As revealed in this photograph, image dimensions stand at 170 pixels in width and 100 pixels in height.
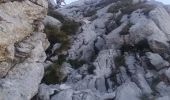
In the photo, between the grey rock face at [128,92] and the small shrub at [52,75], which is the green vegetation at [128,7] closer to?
the grey rock face at [128,92]

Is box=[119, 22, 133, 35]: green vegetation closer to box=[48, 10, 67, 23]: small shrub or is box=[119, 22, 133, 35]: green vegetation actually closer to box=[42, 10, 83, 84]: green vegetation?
box=[42, 10, 83, 84]: green vegetation

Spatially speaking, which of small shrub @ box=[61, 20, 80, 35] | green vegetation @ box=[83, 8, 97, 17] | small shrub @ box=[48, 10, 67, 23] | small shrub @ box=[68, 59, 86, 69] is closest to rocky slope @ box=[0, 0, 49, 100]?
small shrub @ box=[68, 59, 86, 69]

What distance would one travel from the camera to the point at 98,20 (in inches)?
1088

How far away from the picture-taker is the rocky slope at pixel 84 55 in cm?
1758

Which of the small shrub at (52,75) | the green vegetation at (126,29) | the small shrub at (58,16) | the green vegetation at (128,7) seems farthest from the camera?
the small shrub at (58,16)

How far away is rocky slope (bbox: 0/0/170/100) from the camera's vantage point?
57.7 feet

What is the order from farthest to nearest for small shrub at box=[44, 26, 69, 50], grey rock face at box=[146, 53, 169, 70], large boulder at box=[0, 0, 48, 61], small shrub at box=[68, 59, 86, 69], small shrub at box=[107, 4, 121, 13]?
small shrub at box=[107, 4, 121, 13] < small shrub at box=[44, 26, 69, 50] < small shrub at box=[68, 59, 86, 69] < grey rock face at box=[146, 53, 169, 70] < large boulder at box=[0, 0, 48, 61]

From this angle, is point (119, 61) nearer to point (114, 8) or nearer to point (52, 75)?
point (52, 75)

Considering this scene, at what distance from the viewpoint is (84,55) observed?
22688 millimetres

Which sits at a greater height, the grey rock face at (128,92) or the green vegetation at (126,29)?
the green vegetation at (126,29)

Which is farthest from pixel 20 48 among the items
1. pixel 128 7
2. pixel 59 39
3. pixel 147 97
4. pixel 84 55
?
pixel 128 7

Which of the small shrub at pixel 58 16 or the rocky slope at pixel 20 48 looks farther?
the small shrub at pixel 58 16

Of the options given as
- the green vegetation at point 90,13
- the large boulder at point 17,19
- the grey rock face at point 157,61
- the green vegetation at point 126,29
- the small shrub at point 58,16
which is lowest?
the green vegetation at point 90,13

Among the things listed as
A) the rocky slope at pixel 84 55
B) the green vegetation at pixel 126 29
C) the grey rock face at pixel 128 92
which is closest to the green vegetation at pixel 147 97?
the rocky slope at pixel 84 55
